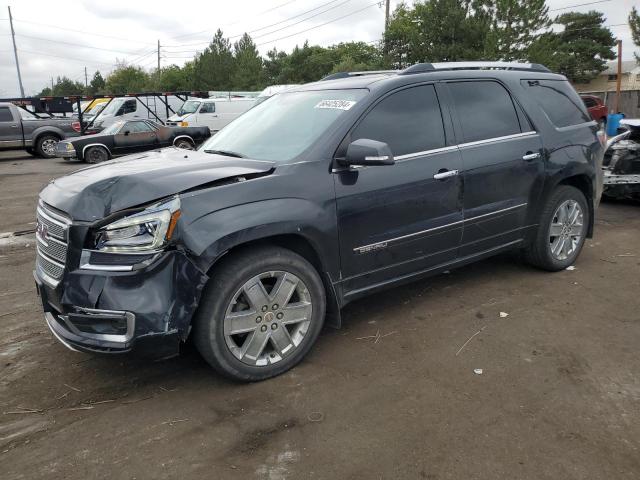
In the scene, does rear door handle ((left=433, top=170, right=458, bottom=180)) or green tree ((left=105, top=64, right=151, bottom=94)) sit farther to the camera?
green tree ((left=105, top=64, right=151, bottom=94))

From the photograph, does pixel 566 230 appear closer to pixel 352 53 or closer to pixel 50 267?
pixel 50 267

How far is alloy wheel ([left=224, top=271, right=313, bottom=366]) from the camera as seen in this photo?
121 inches

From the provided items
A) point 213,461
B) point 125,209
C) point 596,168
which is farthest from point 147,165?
point 596,168

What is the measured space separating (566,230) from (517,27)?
35965 millimetres

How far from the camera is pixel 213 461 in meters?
2.55

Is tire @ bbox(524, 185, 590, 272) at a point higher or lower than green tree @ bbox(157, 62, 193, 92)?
lower

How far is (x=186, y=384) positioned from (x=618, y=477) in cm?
237

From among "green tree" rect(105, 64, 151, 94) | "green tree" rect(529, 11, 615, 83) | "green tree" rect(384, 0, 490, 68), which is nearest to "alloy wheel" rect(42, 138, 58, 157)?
"green tree" rect(384, 0, 490, 68)

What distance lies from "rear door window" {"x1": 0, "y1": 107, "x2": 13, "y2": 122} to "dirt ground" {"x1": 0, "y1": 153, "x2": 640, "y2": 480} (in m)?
16.5

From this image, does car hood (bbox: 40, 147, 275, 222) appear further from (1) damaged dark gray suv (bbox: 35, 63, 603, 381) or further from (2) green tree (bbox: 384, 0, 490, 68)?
(2) green tree (bbox: 384, 0, 490, 68)

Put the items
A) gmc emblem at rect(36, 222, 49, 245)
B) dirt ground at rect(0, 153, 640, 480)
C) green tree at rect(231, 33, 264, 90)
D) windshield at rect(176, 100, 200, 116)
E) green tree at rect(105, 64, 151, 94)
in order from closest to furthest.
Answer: dirt ground at rect(0, 153, 640, 480), gmc emblem at rect(36, 222, 49, 245), windshield at rect(176, 100, 200, 116), green tree at rect(231, 33, 264, 90), green tree at rect(105, 64, 151, 94)

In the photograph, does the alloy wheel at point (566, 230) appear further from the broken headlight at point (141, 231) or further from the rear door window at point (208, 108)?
the rear door window at point (208, 108)

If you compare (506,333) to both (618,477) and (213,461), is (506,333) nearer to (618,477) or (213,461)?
(618,477)

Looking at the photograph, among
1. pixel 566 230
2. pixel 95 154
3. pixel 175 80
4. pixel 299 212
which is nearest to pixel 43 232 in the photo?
pixel 299 212
